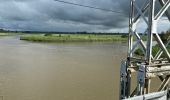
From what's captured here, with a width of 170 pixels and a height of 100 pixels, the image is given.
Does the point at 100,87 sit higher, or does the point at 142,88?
the point at 142,88

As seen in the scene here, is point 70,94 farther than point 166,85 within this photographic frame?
Yes

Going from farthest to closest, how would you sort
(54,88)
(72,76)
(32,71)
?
(32,71) < (72,76) < (54,88)

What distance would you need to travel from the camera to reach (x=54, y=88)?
16.7m

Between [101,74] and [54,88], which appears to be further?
[101,74]

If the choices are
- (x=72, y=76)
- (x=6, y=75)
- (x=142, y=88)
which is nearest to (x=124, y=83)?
(x=142, y=88)

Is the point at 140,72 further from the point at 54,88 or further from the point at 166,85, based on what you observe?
the point at 54,88

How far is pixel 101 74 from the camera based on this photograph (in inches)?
851

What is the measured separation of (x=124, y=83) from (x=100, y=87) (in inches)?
401

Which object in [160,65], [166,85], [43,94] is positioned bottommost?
[43,94]

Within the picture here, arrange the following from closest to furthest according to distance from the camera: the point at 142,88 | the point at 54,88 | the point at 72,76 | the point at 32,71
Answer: the point at 142,88 → the point at 54,88 → the point at 72,76 → the point at 32,71

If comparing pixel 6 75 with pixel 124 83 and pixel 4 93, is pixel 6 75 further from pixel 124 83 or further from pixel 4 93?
pixel 124 83

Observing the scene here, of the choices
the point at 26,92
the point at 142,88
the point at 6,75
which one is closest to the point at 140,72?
the point at 142,88

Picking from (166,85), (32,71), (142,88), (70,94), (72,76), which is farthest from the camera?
(32,71)

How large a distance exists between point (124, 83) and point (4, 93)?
10.2 meters
